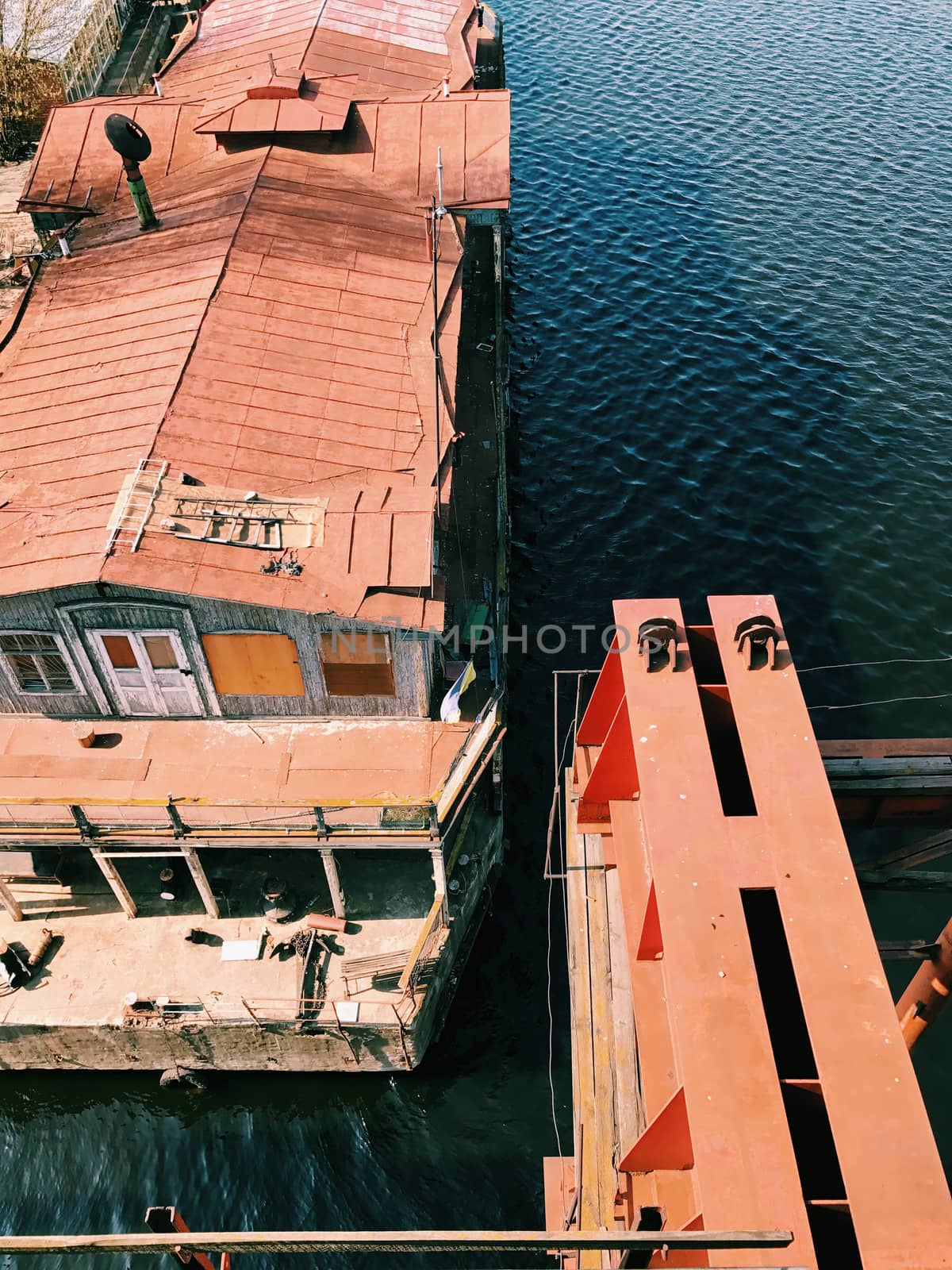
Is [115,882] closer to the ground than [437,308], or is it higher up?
closer to the ground

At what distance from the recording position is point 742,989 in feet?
36.8

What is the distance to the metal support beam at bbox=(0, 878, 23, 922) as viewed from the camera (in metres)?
23.0

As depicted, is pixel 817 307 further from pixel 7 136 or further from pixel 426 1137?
pixel 7 136

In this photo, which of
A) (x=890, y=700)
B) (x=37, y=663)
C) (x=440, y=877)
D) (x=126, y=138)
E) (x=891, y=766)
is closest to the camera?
(x=891, y=766)

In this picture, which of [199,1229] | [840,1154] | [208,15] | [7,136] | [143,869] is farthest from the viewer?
[7,136]

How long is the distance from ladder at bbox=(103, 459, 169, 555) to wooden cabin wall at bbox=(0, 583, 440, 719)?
109 centimetres

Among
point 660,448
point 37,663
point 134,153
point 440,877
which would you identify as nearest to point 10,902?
point 37,663

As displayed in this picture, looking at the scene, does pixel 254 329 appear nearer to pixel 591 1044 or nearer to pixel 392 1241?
pixel 591 1044

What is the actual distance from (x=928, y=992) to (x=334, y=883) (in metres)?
13.3

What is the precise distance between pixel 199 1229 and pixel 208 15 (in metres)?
52.3

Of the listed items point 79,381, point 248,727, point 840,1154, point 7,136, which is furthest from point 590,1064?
point 7,136

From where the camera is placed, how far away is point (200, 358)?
2520cm

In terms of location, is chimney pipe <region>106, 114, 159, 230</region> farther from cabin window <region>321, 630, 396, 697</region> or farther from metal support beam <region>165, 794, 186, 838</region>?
metal support beam <region>165, 794, 186, 838</region>

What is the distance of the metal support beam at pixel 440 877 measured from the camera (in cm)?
2133
